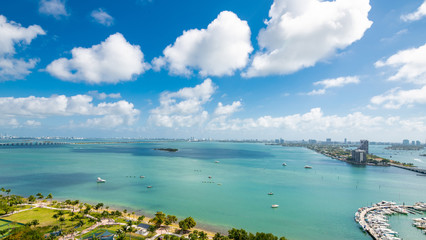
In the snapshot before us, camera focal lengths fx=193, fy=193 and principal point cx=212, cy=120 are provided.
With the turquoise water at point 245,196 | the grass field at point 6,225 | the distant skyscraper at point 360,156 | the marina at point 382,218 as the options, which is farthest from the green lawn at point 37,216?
the distant skyscraper at point 360,156

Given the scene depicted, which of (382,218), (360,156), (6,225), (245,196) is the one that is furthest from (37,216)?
(360,156)

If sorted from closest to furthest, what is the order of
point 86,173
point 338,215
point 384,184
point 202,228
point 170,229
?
point 170,229
point 202,228
point 338,215
point 384,184
point 86,173

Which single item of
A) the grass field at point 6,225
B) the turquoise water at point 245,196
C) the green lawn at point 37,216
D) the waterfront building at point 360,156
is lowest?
the turquoise water at point 245,196

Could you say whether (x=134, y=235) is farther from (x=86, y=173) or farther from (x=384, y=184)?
(x=384, y=184)

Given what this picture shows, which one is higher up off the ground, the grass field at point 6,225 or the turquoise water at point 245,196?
the grass field at point 6,225

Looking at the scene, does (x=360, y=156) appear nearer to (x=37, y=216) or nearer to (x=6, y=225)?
(x=37, y=216)

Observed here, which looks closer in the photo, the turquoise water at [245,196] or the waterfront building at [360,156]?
the turquoise water at [245,196]

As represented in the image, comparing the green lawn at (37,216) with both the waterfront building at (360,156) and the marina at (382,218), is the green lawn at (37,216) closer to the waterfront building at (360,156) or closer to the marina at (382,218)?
the marina at (382,218)

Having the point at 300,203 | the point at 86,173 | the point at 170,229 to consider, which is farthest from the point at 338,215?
the point at 86,173
